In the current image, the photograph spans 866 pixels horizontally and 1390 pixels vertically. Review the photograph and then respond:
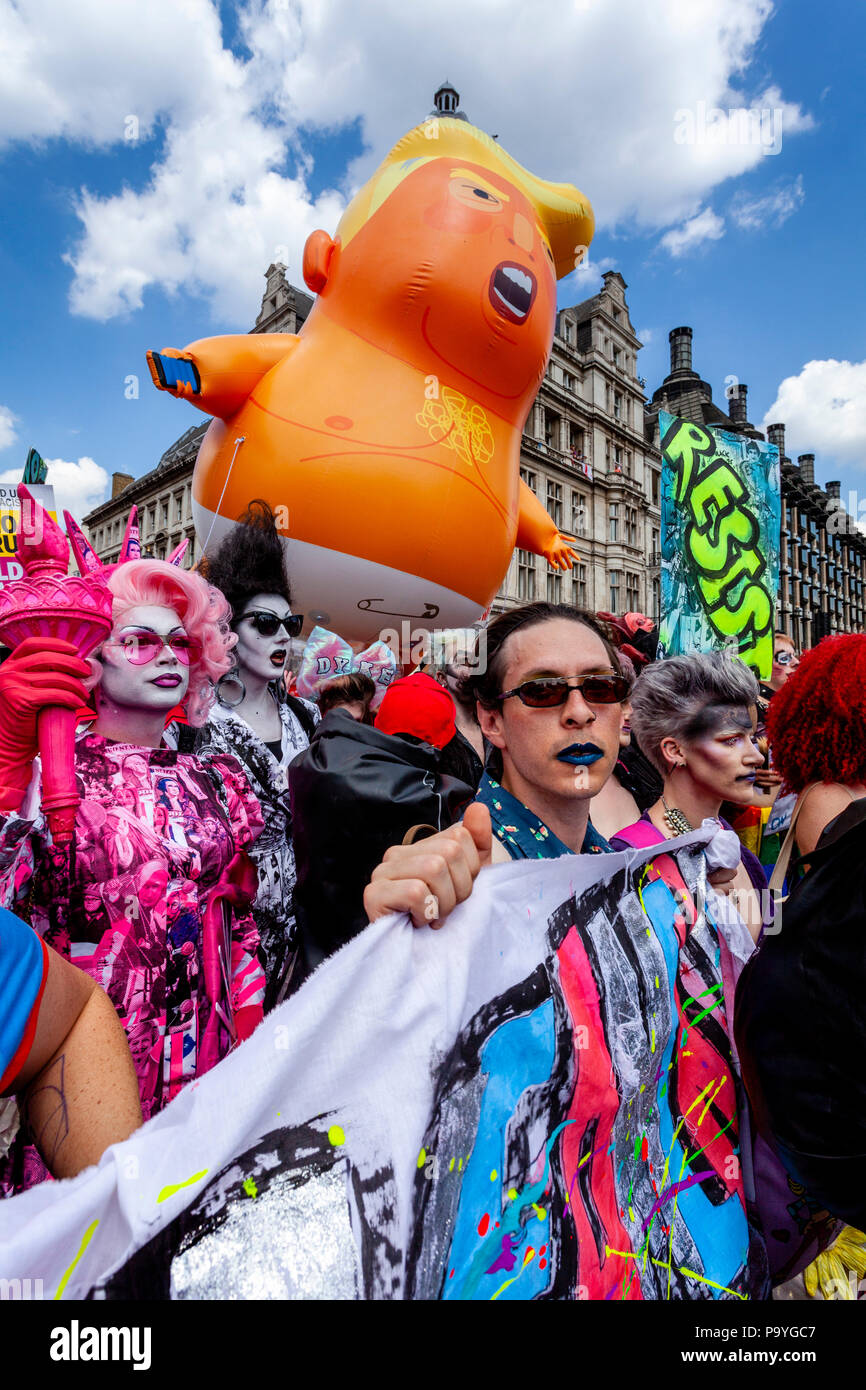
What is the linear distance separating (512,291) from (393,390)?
902 mm

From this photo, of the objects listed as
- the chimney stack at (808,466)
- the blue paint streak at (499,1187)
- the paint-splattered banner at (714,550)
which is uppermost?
the chimney stack at (808,466)

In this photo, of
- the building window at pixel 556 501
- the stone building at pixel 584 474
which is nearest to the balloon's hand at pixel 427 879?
the stone building at pixel 584 474

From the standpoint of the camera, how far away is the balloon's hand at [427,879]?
3.32 ft

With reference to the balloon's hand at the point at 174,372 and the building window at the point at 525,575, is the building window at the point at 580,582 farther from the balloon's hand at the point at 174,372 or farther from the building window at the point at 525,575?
the balloon's hand at the point at 174,372

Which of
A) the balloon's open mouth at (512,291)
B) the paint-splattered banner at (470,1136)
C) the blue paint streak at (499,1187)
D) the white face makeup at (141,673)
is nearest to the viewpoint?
the paint-splattered banner at (470,1136)

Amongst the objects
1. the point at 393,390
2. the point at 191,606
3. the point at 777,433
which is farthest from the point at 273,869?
the point at 777,433

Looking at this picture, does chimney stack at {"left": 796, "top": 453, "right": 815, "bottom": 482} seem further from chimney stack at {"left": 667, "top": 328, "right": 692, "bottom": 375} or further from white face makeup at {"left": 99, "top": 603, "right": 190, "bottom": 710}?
white face makeup at {"left": 99, "top": 603, "right": 190, "bottom": 710}

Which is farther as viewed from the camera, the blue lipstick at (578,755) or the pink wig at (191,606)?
the pink wig at (191,606)

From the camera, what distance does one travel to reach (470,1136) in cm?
96

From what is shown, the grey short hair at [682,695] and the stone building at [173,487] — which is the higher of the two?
the stone building at [173,487]

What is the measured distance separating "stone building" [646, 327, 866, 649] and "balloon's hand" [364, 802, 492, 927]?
4135 centimetres

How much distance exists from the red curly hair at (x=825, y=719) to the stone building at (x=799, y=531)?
39.9m

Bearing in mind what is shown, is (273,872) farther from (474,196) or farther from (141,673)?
(474,196)
